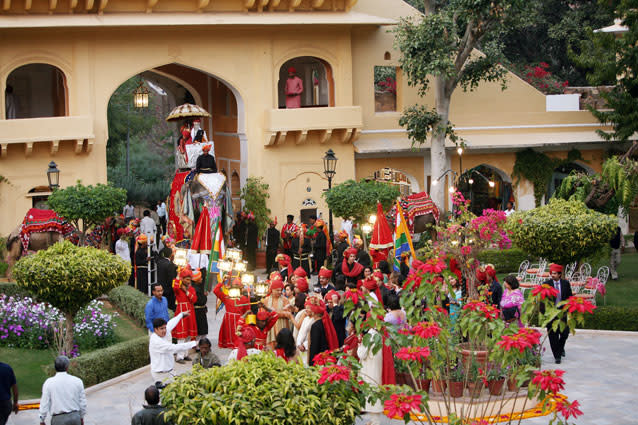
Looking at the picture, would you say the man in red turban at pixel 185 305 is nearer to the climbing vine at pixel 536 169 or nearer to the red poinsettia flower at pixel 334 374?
the red poinsettia flower at pixel 334 374

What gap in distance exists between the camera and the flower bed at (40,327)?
638 inches

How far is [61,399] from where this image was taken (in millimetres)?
10531

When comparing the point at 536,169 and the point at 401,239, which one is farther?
the point at 536,169

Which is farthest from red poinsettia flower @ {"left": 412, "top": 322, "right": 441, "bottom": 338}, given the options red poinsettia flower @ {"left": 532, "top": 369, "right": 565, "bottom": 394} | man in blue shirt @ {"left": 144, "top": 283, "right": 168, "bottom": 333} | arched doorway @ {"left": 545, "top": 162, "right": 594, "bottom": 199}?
arched doorway @ {"left": 545, "top": 162, "right": 594, "bottom": 199}

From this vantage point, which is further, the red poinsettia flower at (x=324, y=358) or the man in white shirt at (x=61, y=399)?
the man in white shirt at (x=61, y=399)

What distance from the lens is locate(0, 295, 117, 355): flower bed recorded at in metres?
16.2

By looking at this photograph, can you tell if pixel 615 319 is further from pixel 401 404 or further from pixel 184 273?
pixel 401 404

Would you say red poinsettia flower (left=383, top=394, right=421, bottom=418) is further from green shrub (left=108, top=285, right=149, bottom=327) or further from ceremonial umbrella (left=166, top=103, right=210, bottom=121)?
ceremonial umbrella (left=166, top=103, right=210, bottom=121)

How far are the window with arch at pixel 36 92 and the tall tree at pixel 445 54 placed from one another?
1000 cm

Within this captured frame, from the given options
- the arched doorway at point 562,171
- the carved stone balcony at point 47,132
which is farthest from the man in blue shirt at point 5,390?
the arched doorway at point 562,171

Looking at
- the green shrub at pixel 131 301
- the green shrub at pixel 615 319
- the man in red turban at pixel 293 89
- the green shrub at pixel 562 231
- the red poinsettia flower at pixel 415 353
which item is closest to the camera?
the red poinsettia flower at pixel 415 353

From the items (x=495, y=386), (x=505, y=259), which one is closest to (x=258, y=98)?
(x=505, y=259)

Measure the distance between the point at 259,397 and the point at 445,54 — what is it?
1720 cm

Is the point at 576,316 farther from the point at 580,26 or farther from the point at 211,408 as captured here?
the point at 580,26
